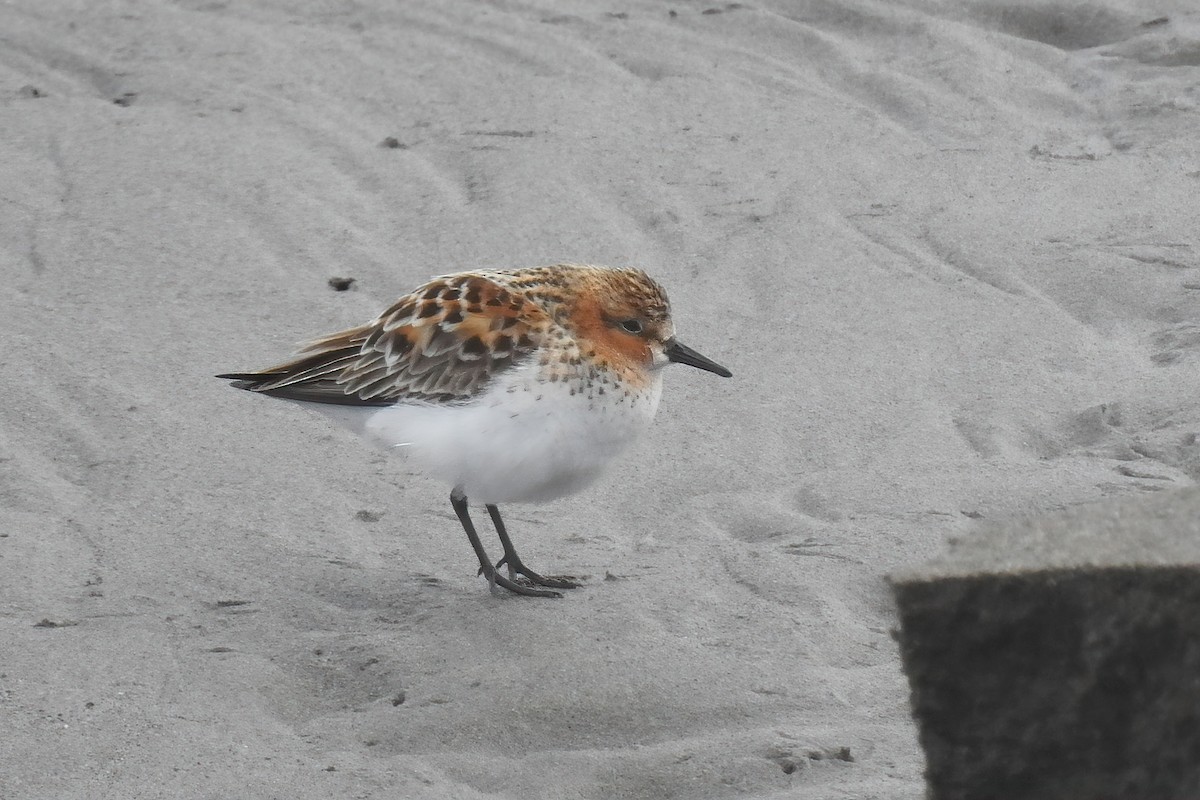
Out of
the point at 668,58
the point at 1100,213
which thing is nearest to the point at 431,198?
the point at 668,58

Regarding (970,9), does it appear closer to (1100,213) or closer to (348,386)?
(1100,213)

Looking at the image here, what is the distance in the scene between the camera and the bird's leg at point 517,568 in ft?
17.7

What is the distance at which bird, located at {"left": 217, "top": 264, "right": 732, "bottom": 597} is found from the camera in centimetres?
510

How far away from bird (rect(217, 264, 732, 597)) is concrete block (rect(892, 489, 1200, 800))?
204 centimetres

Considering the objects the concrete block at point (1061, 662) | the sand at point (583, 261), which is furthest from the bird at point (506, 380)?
the concrete block at point (1061, 662)

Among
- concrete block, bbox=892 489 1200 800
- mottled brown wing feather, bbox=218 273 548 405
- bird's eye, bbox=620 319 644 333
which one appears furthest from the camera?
bird's eye, bbox=620 319 644 333

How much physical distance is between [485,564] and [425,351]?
30.9 inches

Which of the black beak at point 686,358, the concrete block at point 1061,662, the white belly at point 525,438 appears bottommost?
the white belly at point 525,438

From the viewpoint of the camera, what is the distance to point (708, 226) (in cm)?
795

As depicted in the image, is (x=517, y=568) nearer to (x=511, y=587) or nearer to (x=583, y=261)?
(x=511, y=587)

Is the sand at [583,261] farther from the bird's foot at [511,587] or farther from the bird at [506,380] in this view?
the bird at [506,380]

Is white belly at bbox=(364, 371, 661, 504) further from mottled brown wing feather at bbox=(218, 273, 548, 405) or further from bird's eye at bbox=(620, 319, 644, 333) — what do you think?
bird's eye at bbox=(620, 319, 644, 333)

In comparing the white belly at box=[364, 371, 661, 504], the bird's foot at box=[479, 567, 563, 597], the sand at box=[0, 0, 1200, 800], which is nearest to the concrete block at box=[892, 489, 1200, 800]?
the sand at box=[0, 0, 1200, 800]

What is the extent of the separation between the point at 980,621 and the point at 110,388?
4409 millimetres
